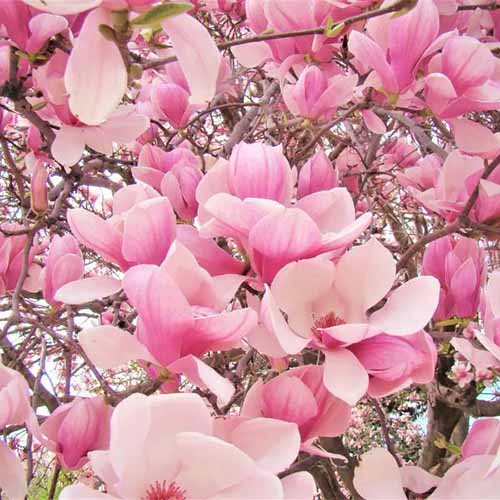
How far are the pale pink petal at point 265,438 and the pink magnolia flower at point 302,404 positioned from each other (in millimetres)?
32

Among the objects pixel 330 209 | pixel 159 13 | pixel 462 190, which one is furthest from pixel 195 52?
pixel 462 190

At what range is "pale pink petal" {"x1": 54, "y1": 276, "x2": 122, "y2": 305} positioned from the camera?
49 centimetres

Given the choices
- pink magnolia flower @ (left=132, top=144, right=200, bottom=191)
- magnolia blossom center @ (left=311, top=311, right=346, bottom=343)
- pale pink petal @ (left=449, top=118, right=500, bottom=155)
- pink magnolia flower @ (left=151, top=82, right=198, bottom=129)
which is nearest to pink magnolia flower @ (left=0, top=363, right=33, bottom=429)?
magnolia blossom center @ (left=311, top=311, right=346, bottom=343)

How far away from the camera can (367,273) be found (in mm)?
486

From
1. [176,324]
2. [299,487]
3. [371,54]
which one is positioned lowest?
[299,487]

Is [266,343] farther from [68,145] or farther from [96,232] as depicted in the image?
[68,145]

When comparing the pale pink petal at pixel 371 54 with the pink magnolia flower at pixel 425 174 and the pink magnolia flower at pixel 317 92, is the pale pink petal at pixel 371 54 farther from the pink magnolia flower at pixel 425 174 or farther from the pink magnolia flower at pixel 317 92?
the pink magnolia flower at pixel 425 174

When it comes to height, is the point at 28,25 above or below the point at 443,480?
above

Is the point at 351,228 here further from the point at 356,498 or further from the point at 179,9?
the point at 356,498

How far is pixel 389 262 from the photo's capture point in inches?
19.2

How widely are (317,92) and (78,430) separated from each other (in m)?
0.47

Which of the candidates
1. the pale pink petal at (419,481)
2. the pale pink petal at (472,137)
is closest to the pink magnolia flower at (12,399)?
the pale pink petal at (419,481)

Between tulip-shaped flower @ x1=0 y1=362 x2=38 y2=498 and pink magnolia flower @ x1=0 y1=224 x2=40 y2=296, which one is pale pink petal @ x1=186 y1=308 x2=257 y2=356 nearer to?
tulip-shaped flower @ x1=0 y1=362 x2=38 y2=498

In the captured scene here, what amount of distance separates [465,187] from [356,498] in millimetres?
512
